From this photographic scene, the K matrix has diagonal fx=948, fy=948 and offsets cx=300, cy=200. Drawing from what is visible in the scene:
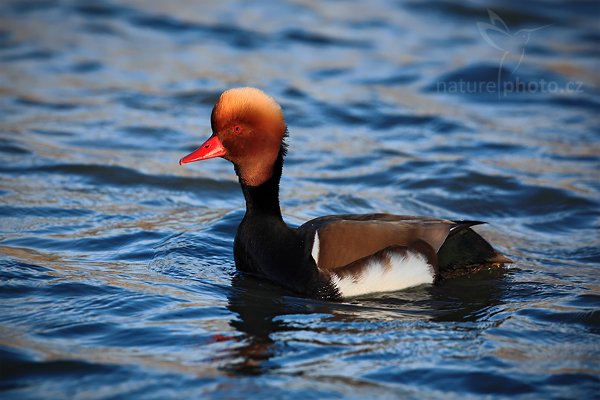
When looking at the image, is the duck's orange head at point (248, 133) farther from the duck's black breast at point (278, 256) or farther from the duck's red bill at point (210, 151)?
the duck's black breast at point (278, 256)

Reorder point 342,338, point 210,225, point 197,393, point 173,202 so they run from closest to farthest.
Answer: point 197,393 < point 342,338 < point 210,225 < point 173,202

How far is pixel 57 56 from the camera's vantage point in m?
13.8

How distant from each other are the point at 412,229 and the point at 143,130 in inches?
207

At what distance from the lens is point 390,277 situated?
654 centimetres

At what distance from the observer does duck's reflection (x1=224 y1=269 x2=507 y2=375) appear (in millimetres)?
5887

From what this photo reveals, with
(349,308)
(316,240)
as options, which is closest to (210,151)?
(316,240)

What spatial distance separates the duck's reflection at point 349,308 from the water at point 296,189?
2 cm

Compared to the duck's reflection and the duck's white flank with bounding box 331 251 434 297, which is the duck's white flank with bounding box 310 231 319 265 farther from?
the duck's reflection

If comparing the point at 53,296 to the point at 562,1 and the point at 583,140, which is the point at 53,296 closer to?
the point at 583,140

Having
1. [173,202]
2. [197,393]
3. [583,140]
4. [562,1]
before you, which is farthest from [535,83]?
[197,393]

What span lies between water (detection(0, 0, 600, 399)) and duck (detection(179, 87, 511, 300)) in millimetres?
134

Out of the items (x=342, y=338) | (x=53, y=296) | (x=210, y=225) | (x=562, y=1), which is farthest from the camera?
(x=562, y=1)

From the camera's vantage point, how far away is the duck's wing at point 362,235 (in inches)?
254

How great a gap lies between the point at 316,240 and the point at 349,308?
537 mm
